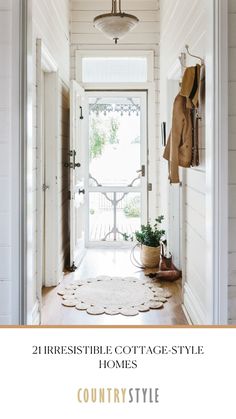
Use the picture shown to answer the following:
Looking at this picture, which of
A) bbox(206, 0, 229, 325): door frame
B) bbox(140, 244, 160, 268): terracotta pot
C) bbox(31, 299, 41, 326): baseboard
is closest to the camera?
bbox(206, 0, 229, 325): door frame

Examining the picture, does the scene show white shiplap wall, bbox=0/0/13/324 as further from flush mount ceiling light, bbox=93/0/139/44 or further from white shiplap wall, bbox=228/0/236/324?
flush mount ceiling light, bbox=93/0/139/44

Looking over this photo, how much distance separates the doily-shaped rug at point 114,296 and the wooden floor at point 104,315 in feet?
0.22

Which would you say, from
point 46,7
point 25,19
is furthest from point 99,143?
point 25,19

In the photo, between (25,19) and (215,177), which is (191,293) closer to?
(215,177)

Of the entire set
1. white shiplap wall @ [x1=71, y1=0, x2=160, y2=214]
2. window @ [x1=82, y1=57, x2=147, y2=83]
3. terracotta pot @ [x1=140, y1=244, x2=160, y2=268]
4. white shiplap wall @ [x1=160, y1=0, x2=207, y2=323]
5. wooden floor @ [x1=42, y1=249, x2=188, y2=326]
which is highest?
white shiplap wall @ [x1=71, y1=0, x2=160, y2=214]

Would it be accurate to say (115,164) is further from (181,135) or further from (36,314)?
(36,314)

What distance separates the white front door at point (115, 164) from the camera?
6.22m

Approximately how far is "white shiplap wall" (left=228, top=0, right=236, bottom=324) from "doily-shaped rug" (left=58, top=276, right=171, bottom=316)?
1.43 metres

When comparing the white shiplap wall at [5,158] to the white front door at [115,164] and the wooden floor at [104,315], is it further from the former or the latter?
the white front door at [115,164]

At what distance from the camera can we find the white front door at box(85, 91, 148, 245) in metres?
6.22

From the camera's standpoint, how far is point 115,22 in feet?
15.0

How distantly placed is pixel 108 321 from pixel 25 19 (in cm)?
211

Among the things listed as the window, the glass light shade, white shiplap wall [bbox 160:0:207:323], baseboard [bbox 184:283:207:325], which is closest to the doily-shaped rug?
baseboard [bbox 184:283:207:325]

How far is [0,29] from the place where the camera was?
90.4 inches
